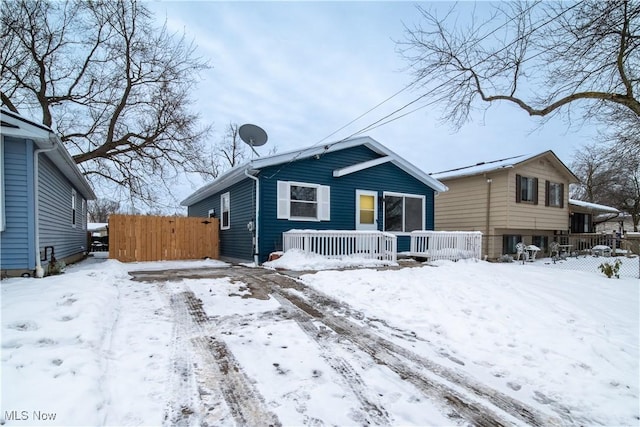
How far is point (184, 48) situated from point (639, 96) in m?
Result: 16.9

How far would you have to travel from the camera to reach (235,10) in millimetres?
9430

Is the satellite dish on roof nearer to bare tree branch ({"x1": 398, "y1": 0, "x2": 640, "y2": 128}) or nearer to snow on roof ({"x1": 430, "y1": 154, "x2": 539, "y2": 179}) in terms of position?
bare tree branch ({"x1": 398, "y1": 0, "x2": 640, "y2": 128})

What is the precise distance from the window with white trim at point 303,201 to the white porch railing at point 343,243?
0.89 metres

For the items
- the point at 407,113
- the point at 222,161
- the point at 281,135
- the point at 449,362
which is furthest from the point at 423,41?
the point at 222,161

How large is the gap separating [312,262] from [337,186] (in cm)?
386

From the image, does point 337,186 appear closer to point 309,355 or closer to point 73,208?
point 309,355

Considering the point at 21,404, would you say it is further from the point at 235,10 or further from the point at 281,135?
the point at 281,135

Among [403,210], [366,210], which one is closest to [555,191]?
[403,210]

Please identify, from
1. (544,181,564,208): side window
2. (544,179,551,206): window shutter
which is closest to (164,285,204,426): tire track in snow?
(544,179,551,206): window shutter

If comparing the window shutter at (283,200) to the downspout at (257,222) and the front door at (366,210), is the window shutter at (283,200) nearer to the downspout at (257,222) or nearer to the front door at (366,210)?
the downspout at (257,222)

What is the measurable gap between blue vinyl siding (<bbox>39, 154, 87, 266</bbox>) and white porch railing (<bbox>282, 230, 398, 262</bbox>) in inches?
235

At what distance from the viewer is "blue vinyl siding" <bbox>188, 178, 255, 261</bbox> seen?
1063cm

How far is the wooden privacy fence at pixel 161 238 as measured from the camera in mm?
11227

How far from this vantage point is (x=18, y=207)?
21.3 ft
